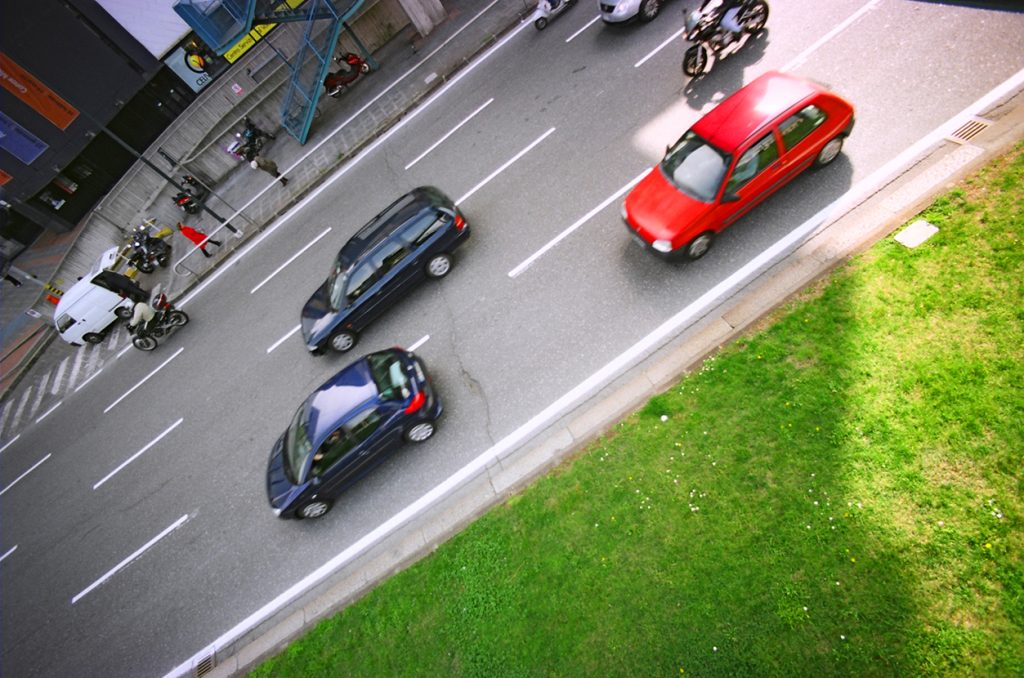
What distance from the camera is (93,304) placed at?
1447cm

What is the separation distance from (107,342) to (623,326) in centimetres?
1665

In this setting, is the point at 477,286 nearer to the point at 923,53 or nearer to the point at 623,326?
the point at 623,326

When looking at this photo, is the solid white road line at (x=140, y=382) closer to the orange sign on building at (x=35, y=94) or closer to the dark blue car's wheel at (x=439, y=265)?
the dark blue car's wheel at (x=439, y=265)

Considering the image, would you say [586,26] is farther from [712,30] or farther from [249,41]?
[249,41]

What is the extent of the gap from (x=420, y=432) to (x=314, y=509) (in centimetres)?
230

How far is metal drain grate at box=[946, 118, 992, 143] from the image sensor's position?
293 inches

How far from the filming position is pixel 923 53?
8680mm

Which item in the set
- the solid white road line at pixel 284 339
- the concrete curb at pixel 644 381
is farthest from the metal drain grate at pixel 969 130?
the solid white road line at pixel 284 339

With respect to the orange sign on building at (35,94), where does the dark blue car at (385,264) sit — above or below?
below

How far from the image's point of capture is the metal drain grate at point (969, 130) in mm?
7445

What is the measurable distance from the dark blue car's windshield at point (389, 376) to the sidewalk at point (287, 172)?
9.41 metres

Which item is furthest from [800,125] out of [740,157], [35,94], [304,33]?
[35,94]

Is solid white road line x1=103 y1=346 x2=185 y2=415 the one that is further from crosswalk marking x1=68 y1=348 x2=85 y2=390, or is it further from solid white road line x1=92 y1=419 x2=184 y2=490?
crosswalk marking x1=68 y1=348 x2=85 y2=390

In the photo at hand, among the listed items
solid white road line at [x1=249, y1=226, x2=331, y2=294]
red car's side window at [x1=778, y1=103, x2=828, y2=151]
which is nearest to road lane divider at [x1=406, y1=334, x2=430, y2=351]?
solid white road line at [x1=249, y1=226, x2=331, y2=294]
